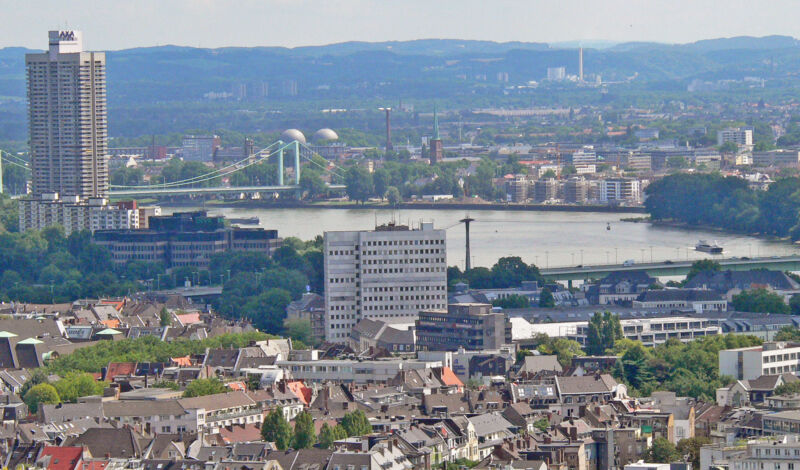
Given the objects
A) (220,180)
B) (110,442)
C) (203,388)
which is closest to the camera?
(110,442)

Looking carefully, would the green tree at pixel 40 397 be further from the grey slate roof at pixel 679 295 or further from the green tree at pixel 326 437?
the grey slate roof at pixel 679 295

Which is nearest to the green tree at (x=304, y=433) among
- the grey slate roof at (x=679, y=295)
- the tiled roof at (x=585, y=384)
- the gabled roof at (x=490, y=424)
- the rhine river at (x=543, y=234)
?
the gabled roof at (x=490, y=424)

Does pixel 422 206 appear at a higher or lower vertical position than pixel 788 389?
higher

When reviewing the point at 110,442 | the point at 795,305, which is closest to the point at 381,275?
the point at 795,305

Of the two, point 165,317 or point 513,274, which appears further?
point 513,274

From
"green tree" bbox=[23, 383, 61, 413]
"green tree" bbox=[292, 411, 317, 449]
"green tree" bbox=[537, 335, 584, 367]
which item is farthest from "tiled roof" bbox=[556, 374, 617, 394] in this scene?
"green tree" bbox=[23, 383, 61, 413]

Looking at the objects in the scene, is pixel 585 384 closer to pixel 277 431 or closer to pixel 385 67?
pixel 277 431

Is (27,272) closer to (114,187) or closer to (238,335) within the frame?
(238,335)

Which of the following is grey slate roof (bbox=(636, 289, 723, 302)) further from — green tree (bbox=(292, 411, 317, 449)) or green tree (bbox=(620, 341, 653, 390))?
green tree (bbox=(292, 411, 317, 449))
